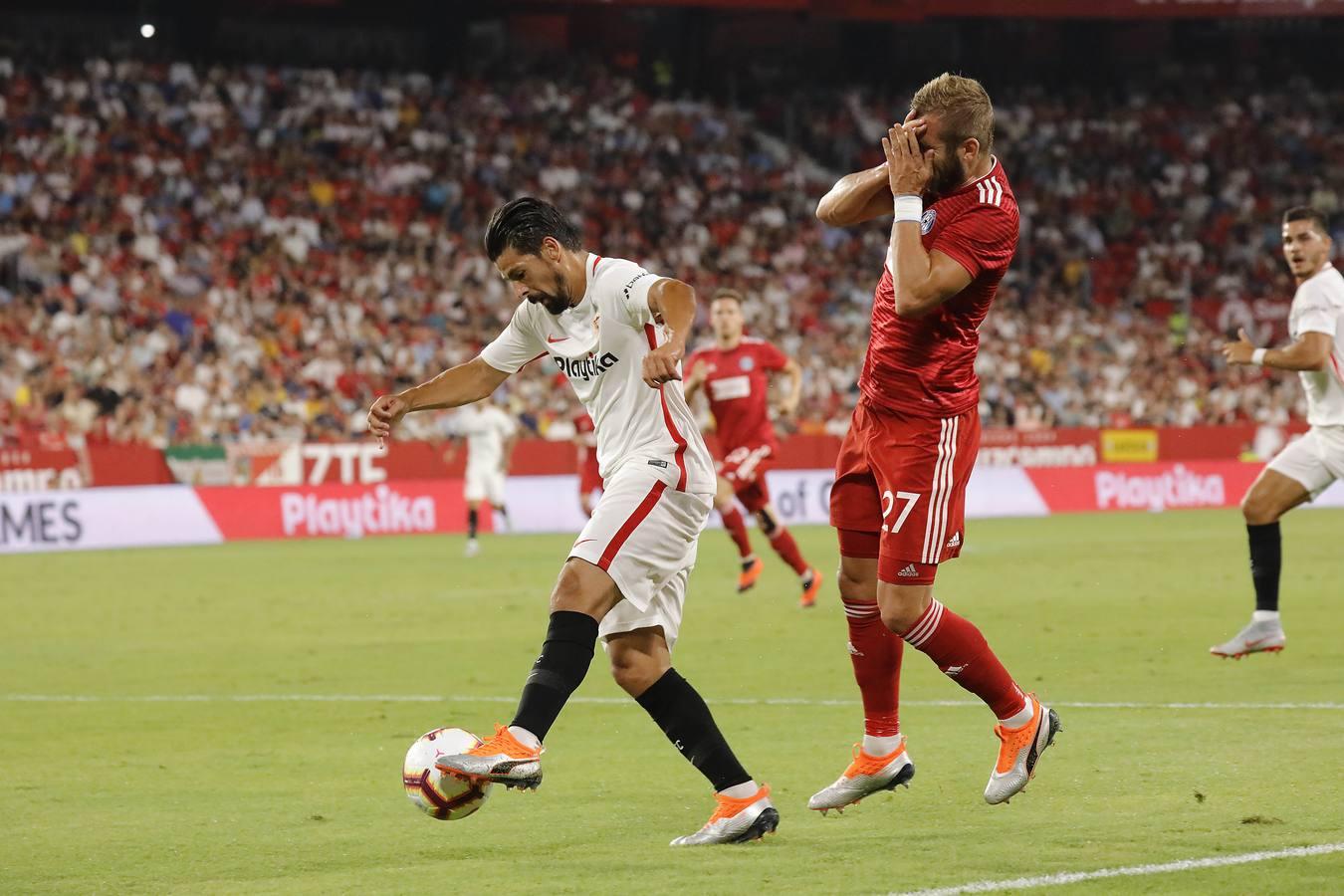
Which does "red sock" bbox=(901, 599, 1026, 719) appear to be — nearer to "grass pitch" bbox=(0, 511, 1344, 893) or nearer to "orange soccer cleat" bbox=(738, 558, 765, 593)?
"grass pitch" bbox=(0, 511, 1344, 893)

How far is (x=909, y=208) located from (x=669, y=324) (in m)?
0.88

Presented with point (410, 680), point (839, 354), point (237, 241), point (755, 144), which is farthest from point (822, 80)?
point (410, 680)

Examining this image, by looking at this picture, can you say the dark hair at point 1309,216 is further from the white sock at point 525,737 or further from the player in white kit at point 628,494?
the white sock at point 525,737

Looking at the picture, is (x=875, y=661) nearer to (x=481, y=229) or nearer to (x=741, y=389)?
(x=741, y=389)

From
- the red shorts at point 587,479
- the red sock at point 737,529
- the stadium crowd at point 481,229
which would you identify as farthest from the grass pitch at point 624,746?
the stadium crowd at point 481,229

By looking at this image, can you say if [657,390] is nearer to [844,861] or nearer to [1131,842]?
[844,861]

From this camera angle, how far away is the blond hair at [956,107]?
639 centimetres

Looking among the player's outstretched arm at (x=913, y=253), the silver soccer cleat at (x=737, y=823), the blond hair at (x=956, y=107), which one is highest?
the blond hair at (x=956, y=107)

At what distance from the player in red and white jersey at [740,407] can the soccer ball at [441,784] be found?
11.0 m

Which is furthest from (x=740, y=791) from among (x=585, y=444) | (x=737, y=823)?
(x=585, y=444)

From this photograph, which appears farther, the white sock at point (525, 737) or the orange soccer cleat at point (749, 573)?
the orange soccer cleat at point (749, 573)

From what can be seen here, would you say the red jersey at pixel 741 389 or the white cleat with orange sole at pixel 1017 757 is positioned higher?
the red jersey at pixel 741 389

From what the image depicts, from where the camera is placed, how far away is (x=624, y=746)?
28.9 ft

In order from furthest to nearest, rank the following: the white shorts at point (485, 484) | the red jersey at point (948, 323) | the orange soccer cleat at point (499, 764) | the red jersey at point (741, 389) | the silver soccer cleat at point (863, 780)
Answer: the white shorts at point (485, 484)
the red jersey at point (741, 389)
the silver soccer cleat at point (863, 780)
the red jersey at point (948, 323)
the orange soccer cleat at point (499, 764)
